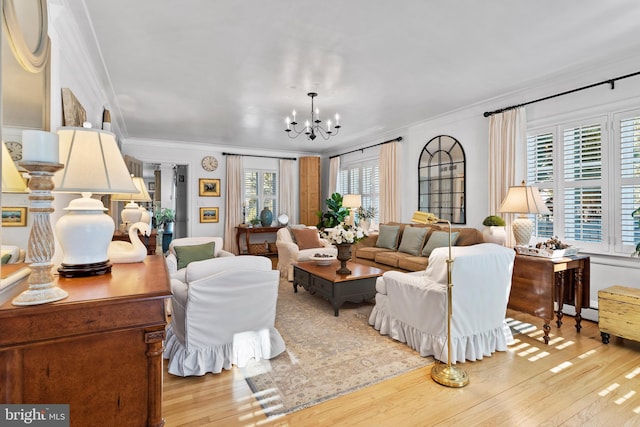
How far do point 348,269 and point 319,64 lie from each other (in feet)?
7.80

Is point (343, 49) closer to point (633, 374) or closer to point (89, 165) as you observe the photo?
point (89, 165)

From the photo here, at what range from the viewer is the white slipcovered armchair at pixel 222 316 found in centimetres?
233

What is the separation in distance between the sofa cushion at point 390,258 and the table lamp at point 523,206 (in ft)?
5.31

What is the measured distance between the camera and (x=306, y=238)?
5578 mm

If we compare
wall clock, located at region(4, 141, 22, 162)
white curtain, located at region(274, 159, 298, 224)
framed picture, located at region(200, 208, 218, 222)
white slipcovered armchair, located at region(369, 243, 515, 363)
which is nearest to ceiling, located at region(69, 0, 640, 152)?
wall clock, located at region(4, 141, 22, 162)

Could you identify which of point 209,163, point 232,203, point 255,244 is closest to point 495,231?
point 255,244

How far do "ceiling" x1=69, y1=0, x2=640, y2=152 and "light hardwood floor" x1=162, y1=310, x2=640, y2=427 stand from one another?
276 centimetres

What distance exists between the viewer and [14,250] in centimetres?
142

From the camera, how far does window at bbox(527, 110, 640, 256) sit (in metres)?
3.24

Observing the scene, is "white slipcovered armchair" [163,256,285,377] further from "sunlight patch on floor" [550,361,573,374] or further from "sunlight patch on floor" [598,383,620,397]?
"sunlight patch on floor" [598,383,620,397]

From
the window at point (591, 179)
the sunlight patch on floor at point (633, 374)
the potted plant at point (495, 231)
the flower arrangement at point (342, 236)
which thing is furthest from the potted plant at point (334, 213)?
the sunlight patch on floor at point (633, 374)

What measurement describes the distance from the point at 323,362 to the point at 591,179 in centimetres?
348

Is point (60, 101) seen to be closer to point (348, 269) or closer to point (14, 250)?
point (14, 250)

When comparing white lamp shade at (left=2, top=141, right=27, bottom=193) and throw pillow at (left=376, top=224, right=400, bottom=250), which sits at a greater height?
white lamp shade at (left=2, top=141, right=27, bottom=193)
